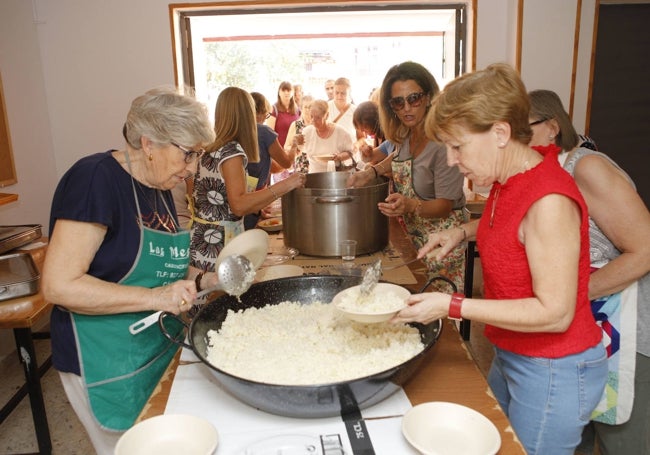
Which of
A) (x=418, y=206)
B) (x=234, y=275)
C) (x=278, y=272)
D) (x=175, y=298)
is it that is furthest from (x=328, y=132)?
(x=175, y=298)

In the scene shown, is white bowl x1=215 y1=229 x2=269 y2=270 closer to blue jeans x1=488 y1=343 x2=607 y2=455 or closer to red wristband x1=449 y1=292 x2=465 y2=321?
red wristband x1=449 y1=292 x2=465 y2=321

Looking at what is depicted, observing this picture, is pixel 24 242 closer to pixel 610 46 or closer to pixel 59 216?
pixel 59 216

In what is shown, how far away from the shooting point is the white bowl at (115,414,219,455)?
990 mm

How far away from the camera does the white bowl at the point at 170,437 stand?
990 mm

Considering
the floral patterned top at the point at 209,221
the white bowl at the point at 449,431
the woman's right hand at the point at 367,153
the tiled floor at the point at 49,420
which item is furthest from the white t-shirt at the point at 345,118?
the white bowl at the point at 449,431

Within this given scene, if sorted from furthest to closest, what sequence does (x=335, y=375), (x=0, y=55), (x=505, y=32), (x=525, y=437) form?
(x=505, y=32) → (x=0, y=55) → (x=525, y=437) → (x=335, y=375)

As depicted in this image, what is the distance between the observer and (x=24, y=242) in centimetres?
290

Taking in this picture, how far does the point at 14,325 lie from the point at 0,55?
238cm

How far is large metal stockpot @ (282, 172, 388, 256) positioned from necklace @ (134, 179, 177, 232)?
64 cm

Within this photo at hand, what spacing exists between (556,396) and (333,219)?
1.13 m

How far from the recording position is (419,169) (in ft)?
8.45

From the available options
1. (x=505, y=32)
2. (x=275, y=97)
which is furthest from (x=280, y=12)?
(x=505, y=32)

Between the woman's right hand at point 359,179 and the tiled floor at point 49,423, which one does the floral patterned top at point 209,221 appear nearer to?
the woman's right hand at point 359,179

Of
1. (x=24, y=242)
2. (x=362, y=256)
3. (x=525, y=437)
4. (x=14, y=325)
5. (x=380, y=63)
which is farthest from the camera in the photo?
(x=380, y=63)
